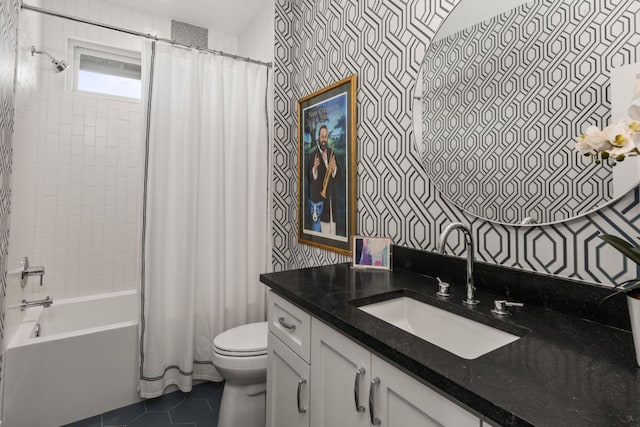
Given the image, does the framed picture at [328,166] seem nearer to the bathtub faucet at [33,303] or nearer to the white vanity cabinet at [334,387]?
the white vanity cabinet at [334,387]

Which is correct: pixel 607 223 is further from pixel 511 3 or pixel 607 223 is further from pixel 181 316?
pixel 181 316

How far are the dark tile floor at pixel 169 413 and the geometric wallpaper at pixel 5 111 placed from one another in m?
0.64

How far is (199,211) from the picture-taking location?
6.99 feet

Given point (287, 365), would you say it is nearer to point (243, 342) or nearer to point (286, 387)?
point (286, 387)

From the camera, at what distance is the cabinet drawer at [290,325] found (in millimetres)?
1130

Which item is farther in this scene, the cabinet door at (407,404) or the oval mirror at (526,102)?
the oval mirror at (526,102)

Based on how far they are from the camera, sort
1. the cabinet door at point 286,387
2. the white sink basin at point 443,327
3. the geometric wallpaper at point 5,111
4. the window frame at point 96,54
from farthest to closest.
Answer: the window frame at point 96,54
the geometric wallpaper at point 5,111
the cabinet door at point 286,387
the white sink basin at point 443,327

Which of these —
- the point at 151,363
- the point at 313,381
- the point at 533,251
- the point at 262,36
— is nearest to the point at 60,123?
the point at 262,36

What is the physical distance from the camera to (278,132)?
2.32m

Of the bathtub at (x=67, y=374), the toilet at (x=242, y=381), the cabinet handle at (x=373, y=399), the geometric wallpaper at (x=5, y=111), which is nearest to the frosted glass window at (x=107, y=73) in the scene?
the geometric wallpaper at (x=5, y=111)

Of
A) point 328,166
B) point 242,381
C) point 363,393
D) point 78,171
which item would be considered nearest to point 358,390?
point 363,393

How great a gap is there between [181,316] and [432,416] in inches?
70.1

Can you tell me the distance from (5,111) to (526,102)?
2.12 metres

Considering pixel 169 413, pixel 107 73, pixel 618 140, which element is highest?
pixel 107 73
